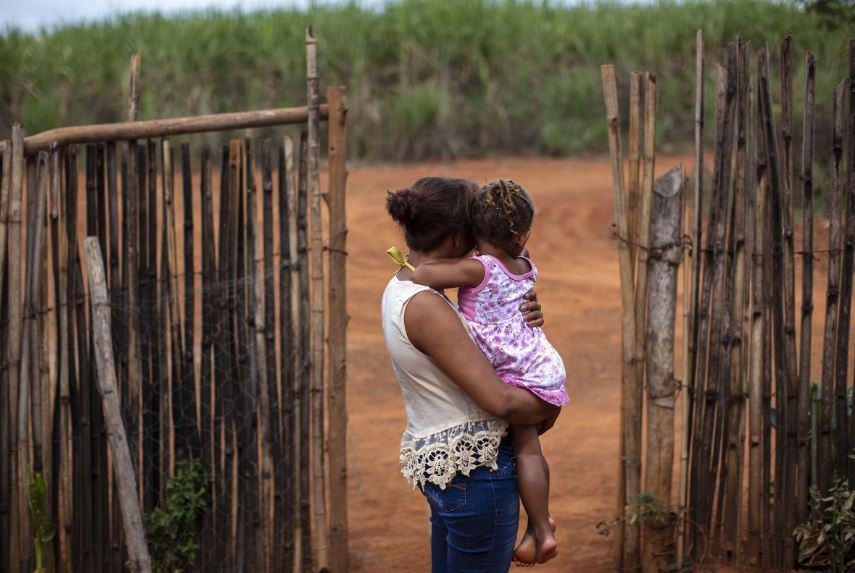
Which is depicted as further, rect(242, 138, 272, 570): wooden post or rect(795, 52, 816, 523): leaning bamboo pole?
rect(242, 138, 272, 570): wooden post

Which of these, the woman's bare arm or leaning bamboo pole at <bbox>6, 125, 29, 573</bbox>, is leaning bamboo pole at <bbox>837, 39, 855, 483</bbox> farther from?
leaning bamboo pole at <bbox>6, 125, 29, 573</bbox>

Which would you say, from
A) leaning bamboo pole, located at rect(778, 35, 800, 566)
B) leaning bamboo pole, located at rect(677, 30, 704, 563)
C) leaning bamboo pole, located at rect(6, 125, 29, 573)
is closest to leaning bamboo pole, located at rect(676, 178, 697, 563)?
leaning bamboo pole, located at rect(677, 30, 704, 563)

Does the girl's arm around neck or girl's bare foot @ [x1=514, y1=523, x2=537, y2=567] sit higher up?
the girl's arm around neck

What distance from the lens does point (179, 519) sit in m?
4.60

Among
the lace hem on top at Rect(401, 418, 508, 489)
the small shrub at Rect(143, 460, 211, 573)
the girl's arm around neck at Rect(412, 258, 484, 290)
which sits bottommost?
the small shrub at Rect(143, 460, 211, 573)

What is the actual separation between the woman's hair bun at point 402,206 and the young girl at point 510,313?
0.14 m

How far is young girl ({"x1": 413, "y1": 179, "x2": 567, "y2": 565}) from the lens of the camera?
2824 millimetres

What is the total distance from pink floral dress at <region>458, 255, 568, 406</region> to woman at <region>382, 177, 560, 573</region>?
5 cm

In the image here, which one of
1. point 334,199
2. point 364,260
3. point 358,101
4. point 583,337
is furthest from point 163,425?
point 358,101

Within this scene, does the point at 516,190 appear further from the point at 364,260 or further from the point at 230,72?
the point at 230,72

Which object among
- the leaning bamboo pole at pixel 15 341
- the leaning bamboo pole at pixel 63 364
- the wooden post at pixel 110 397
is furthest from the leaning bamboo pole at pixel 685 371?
the leaning bamboo pole at pixel 15 341

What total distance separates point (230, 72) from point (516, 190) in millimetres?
13923

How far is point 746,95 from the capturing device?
424 centimetres

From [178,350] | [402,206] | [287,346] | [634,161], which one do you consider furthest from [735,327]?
[178,350]
